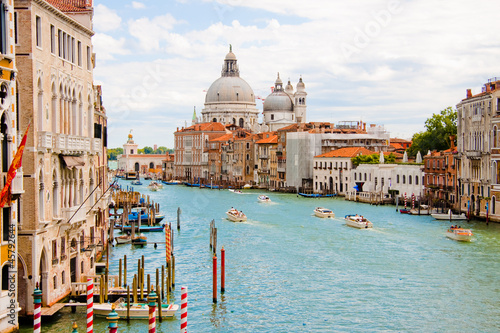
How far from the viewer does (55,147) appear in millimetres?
11570

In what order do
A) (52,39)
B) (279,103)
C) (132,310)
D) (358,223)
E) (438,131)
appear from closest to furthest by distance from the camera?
1. (52,39)
2. (132,310)
3. (358,223)
4. (438,131)
5. (279,103)

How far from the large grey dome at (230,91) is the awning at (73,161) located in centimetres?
7635

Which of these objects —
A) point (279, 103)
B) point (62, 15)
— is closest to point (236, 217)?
point (62, 15)

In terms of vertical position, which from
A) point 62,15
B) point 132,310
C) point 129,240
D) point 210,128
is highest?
point 210,128

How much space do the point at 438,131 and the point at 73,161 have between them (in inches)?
1423

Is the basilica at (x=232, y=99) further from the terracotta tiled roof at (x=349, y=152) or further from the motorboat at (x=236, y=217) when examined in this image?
the motorboat at (x=236, y=217)

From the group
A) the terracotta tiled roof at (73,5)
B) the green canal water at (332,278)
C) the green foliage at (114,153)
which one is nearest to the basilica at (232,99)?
the green foliage at (114,153)

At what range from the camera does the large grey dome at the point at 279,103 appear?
258 ft

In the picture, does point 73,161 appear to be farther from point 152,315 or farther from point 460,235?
point 460,235

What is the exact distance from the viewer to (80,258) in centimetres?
1345

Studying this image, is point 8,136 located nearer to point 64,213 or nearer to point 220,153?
point 64,213

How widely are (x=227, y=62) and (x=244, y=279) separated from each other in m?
76.1

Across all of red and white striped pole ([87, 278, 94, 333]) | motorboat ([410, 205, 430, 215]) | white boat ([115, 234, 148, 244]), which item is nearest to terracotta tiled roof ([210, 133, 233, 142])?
motorboat ([410, 205, 430, 215])

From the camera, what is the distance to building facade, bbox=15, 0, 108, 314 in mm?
10672
